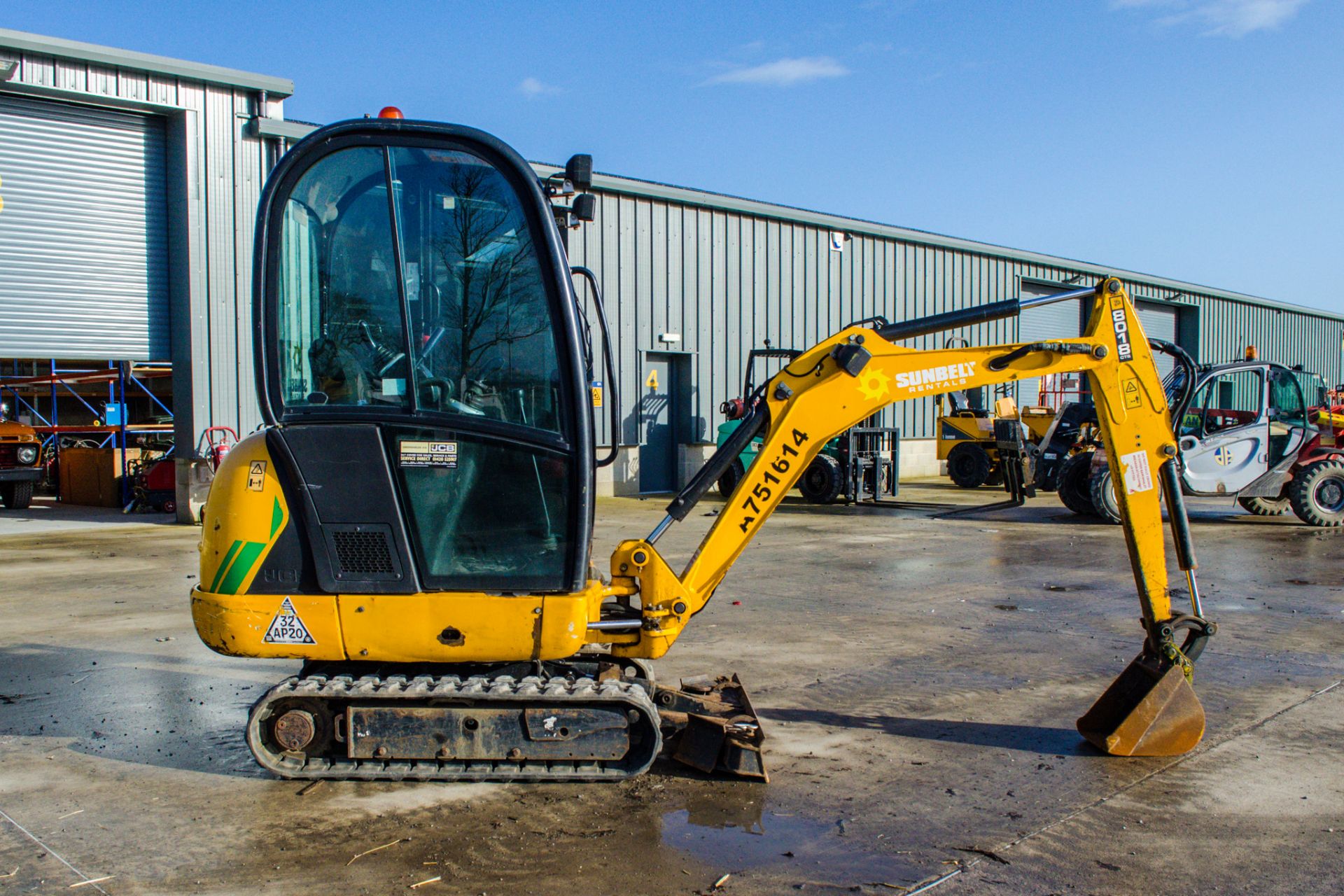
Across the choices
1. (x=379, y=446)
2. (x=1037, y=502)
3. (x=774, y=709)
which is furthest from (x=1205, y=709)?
(x=1037, y=502)

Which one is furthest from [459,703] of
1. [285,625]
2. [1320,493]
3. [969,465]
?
[969,465]

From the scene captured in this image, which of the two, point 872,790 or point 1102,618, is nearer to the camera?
point 872,790

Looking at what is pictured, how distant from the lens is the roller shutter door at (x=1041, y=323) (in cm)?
2897

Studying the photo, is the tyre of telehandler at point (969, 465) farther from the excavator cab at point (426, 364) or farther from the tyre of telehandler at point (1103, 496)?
the excavator cab at point (426, 364)

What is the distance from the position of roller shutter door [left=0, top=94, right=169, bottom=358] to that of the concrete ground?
7302mm

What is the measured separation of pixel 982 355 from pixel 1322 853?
2442 millimetres

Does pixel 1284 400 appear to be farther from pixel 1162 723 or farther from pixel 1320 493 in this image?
pixel 1162 723

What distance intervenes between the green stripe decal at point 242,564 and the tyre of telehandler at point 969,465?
18.6 meters

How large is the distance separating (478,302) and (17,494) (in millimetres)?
17119

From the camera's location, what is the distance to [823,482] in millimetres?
18516

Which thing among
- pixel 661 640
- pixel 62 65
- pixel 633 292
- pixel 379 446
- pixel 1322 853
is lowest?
pixel 1322 853

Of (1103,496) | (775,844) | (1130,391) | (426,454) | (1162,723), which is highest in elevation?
(1130,391)

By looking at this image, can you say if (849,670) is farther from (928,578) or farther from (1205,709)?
(928,578)

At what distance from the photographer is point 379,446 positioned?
15.3ft
